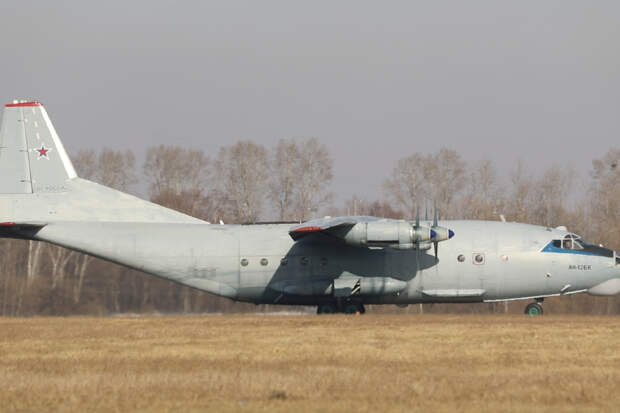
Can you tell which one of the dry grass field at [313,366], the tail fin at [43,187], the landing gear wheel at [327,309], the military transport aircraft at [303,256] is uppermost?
the tail fin at [43,187]

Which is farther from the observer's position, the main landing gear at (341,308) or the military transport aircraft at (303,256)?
the main landing gear at (341,308)

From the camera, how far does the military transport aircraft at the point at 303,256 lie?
101 feet

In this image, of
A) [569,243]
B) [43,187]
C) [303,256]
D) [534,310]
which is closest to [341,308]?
[303,256]

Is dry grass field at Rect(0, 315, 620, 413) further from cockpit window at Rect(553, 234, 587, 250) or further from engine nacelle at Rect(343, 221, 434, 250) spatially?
cockpit window at Rect(553, 234, 587, 250)

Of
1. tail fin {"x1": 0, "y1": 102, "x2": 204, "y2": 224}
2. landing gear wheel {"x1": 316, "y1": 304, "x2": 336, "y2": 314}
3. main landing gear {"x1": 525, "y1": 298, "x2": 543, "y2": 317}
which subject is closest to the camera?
tail fin {"x1": 0, "y1": 102, "x2": 204, "y2": 224}

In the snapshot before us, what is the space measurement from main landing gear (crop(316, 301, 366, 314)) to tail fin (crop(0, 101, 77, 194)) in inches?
412

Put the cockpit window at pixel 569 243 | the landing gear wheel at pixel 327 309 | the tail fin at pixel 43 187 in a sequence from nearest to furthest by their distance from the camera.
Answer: the tail fin at pixel 43 187, the cockpit window at pixel 569 243, the landing gear wheel at pixel 327 309

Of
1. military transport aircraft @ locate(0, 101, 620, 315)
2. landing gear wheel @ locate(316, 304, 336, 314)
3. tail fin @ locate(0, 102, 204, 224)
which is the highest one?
tail fin @ locate(0, 102, 204, 224)

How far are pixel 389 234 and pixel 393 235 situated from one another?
0.14 m

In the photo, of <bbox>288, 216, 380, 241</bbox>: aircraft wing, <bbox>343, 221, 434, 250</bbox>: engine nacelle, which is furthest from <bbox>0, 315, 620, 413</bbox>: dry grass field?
<bbox>288, 216, 380, 241</bbox>: aircraft wing

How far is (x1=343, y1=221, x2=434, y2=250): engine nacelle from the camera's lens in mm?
28922

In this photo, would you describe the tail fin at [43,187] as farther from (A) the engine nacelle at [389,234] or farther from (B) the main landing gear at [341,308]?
(A) the engine nacelle at [389,234]

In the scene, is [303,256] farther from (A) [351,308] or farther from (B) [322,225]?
(A) [351,308]

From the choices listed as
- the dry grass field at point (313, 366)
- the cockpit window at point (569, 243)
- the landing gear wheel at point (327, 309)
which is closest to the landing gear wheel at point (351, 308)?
the landing gear wheel at point (327, 309)
